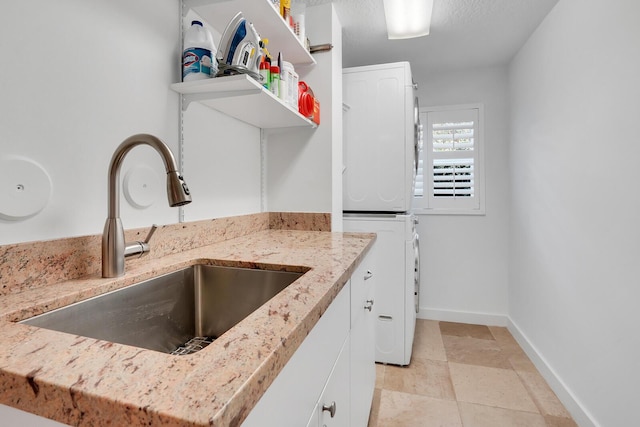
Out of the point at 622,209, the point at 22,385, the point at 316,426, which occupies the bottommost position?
the point at 316,426

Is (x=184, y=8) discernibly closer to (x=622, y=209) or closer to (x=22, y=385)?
(x=22, y=385)

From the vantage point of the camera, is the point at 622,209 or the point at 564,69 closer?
the point at 622,209

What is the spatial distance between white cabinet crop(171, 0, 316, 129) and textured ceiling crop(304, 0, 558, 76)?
60 centimetres

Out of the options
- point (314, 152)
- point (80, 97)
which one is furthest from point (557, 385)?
point (80, 97)

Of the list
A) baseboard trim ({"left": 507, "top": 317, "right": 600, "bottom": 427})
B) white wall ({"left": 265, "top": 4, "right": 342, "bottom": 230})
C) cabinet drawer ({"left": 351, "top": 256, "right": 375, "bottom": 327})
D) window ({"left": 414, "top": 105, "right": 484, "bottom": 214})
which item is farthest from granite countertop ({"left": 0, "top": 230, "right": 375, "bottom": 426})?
window ({"left": 414, "top": 105, "right": 484, "bottom": 214})

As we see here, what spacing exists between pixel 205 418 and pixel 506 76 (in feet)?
12.0

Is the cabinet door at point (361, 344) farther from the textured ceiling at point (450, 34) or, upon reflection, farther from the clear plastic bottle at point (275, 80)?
the textured ceiling at point (450, 34)

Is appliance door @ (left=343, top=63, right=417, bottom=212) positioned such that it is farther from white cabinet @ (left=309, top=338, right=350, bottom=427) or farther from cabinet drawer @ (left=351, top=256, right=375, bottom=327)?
white cabinet @ (left=309, top=338, right=350, bottom=427)

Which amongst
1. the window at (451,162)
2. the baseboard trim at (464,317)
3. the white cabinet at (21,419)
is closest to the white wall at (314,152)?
the window at (451,162)

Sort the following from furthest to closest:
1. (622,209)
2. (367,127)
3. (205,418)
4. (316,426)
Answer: (367,127)
(622,209)
(316,426)
(205,418)

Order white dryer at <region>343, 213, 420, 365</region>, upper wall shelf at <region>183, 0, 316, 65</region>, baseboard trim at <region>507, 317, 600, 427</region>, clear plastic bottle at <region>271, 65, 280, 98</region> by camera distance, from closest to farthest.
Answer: upper wall shelf at <region>183, 0, 316, 65</region>, clear plastic bottle at <region>271, 65, 280, 98</region>, baseboard trim at <region>507, 317, 600, 427</region>, white dryer at <region>343, 213, 420, 365</region>

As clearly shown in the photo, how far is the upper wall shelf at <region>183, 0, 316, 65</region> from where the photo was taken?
1.33 meters

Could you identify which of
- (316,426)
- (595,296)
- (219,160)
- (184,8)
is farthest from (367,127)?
(316,426)

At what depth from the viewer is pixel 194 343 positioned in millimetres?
1038
